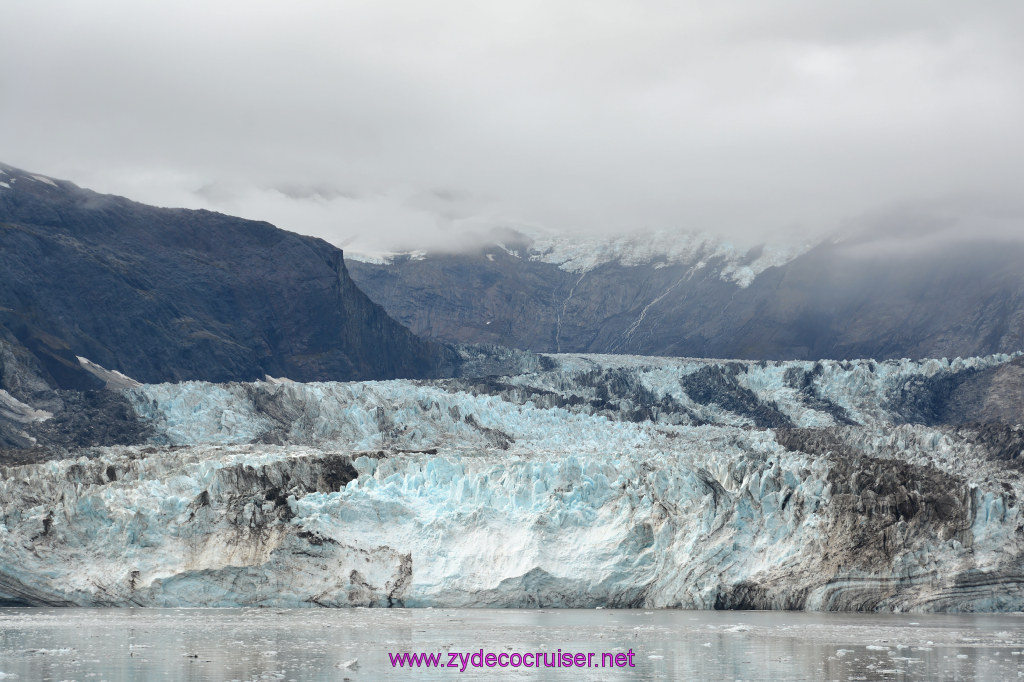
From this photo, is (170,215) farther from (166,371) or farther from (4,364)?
(4,364)

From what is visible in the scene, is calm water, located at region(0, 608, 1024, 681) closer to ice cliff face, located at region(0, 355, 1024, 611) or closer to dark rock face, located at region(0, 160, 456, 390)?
ice cliff face, located at region(0, 355, 1024, 611)

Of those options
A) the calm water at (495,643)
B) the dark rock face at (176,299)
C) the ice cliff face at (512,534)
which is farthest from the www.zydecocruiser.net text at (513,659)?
the dark rock face at (176,299)

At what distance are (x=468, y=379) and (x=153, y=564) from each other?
6226 centimetres

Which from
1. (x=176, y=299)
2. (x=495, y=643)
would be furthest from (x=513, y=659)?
(x=176, y=299)

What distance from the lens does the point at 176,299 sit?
6038 inches

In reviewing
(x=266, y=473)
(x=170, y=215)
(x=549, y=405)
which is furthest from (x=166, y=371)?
(x=266, y=473)

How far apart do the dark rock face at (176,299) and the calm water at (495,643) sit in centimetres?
8225

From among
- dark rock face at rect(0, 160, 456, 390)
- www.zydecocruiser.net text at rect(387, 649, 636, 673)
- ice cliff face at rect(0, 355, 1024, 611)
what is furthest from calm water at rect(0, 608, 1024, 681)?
dark rock face at rect(0, 160, 456, 390)

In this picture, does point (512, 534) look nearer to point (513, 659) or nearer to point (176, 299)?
point (513, 659)

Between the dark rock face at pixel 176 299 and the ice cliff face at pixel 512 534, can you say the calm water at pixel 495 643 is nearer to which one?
the ice cliff face at pixel 512 534

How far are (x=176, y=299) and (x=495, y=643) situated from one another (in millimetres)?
129764

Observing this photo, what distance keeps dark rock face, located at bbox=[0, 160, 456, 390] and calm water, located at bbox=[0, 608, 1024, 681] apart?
82.2 meters

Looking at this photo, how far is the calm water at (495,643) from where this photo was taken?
1011 inches

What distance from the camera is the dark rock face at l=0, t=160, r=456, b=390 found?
13550 centimetres
